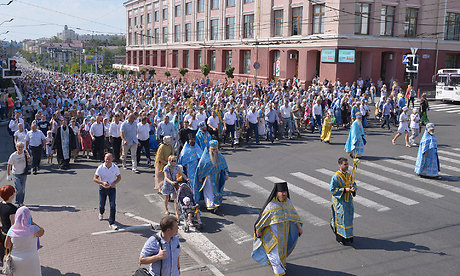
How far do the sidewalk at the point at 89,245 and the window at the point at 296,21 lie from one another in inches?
1282

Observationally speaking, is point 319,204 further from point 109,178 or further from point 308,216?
point 109,178

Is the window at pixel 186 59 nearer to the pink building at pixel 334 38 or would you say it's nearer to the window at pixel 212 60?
the window at pixel 212 60

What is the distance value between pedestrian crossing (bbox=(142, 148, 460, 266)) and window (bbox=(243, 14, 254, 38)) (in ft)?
109

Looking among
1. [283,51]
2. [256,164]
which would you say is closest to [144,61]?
[283,51]

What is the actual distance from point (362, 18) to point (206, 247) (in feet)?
105

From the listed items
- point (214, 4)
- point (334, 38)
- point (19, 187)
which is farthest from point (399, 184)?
point (214, 4)

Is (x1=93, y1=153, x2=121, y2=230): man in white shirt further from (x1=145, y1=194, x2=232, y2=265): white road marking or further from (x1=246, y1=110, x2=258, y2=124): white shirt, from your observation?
Result: (x1=246, y1=110, x2=258, y2=124): white shirt

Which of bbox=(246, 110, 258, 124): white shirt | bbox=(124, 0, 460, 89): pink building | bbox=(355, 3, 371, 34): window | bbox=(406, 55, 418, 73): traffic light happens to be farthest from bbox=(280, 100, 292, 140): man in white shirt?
bbox=(355, 3, 371, 34): window

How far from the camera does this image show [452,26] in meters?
40.9

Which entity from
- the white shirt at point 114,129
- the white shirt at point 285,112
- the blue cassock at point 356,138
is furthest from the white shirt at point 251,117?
the white shirt at point 114,129

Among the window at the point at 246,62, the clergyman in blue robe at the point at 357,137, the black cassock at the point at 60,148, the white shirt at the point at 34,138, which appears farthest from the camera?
the window at the point at 246,62

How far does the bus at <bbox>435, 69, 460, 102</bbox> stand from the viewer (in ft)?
106

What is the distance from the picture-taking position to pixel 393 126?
24281mm

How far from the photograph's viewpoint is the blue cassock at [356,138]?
15.8 meters
